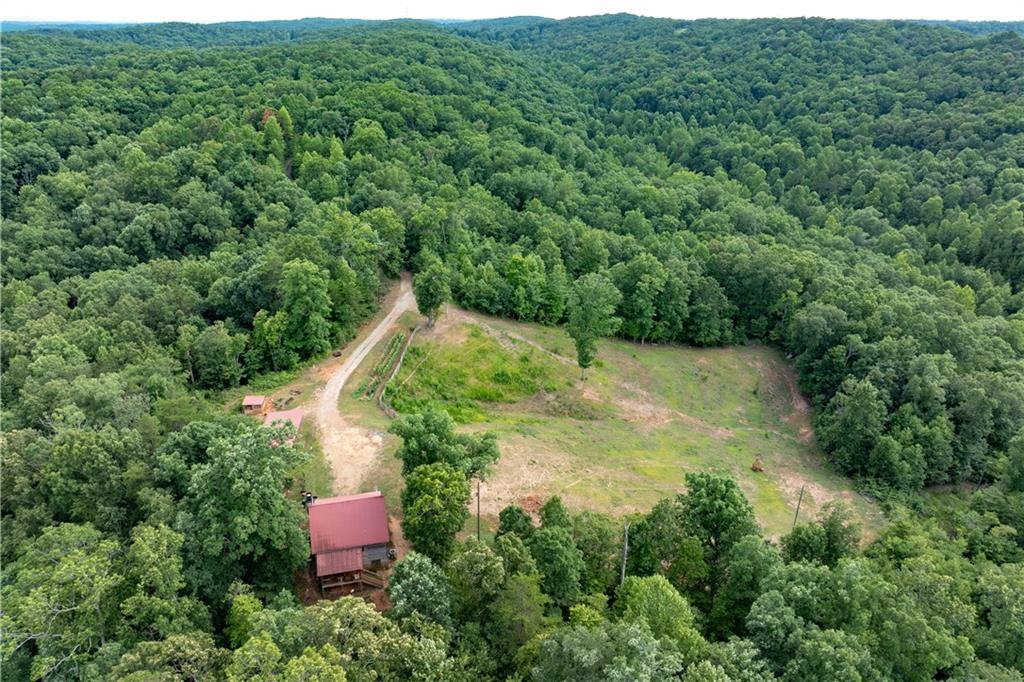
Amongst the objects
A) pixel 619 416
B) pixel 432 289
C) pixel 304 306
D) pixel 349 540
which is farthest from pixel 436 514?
pixel 432 289

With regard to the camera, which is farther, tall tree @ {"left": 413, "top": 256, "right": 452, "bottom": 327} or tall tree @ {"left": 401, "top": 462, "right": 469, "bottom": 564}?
tall tree @ {"left": 413, "top": 256, "right": 452, "bottom": 327}

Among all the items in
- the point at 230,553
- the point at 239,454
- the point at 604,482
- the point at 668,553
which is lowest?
the point at 604,482

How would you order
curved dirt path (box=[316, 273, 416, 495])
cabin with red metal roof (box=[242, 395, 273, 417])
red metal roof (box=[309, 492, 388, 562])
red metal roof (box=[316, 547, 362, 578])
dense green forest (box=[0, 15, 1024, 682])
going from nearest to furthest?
dense green forest (box=[0, 15, 1024, 682])
red metal roof (box=[316, 547, 362, 578])
red metal roof (box=[309, 492, 388, 562])
curved dirt path (box=[316, 273, 416, 495])
cabin with red metal roof (box=[242, 395, 273, 417])

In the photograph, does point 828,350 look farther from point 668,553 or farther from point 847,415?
point 668,553

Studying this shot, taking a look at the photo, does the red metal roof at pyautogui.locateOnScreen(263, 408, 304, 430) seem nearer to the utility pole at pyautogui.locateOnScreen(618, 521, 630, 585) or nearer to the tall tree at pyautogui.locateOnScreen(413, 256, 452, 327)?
the tall tree at pyautogui.locateOnScreen(413, 256, 452, 327)

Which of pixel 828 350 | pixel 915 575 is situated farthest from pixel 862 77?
pixel 915 575

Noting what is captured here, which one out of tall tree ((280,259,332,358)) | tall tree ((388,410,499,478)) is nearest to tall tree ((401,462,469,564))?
tall tree ((388,410,499,478))

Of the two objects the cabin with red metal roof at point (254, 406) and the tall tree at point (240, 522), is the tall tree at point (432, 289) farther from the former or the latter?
the tall tree at point (240, 522)
